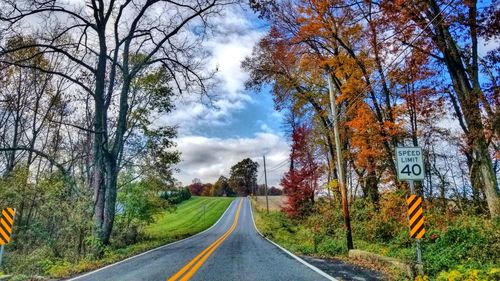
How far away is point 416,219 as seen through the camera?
809cm

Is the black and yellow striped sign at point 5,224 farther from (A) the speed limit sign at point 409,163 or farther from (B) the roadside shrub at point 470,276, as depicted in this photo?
(B) the roadside shrub at point 470,276

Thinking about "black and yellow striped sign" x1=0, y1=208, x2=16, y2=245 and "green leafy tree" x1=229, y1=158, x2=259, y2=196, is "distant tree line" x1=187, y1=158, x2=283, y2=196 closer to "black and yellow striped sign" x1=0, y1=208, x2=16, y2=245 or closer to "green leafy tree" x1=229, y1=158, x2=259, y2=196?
"green leafy tree" x1=229, y1=158, x2=259, y2=196

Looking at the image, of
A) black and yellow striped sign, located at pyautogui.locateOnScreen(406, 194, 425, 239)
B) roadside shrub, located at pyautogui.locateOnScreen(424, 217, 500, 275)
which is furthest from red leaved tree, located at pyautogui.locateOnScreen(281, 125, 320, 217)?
black and yellow striped sign, located at pyautogui.locateOnScreen(406, 194, 425, 239)

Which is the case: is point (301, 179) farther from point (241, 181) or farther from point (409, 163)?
point (241, 181)

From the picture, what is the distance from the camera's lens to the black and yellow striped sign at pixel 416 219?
7969mm

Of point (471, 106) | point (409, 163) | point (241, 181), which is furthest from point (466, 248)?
point (241, 181)

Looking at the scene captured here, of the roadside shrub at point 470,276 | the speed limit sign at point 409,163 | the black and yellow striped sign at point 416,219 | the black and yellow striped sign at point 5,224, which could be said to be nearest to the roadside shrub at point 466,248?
the black and yellow striped sign at point 416,219

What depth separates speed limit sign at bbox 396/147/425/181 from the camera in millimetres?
8016

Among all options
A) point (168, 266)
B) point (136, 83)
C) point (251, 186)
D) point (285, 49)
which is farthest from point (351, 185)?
point (251, 186)

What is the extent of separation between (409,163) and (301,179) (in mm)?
29920

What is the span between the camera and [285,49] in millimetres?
21422

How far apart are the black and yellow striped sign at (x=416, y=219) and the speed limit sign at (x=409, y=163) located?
54 cm

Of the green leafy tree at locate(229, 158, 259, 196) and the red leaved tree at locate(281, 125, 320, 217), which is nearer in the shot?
the red leaved tree at locate(281, 125, 320, 217)

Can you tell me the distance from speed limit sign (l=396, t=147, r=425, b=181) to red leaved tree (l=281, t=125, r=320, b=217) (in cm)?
2795
